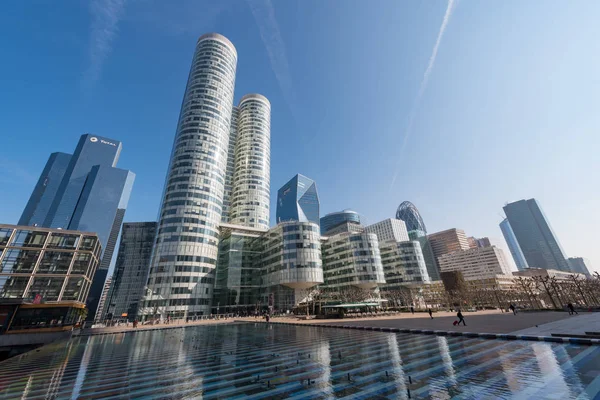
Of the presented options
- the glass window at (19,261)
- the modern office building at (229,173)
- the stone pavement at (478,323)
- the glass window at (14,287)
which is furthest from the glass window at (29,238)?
the modern office building at (229,173)

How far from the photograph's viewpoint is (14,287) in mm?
47031

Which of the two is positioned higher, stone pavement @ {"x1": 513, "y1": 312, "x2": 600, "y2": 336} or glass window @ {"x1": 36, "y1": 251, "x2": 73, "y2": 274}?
glass window @ {"x1": 36, "y1": 251, "x2": 73, "y2": 274}

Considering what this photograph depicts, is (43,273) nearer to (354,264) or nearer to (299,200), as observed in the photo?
(354,264)

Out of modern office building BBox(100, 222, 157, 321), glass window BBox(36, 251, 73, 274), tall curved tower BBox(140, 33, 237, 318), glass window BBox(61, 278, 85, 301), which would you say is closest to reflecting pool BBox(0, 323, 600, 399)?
glass window BBox(61, 278, 85, 301)

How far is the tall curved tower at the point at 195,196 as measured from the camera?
7112 cm

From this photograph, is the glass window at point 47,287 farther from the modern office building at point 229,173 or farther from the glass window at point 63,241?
the modern office building at point 229,173

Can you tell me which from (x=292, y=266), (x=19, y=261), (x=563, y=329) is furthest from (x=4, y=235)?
(x=563, y=329)

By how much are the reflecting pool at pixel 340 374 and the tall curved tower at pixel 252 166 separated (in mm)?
101846

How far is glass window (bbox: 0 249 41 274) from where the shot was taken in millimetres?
47656

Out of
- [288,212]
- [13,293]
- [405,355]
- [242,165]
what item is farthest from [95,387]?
[288,212]

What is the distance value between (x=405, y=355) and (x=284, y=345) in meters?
9.72

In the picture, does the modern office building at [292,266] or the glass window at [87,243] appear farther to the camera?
the modern office building at [292,266]

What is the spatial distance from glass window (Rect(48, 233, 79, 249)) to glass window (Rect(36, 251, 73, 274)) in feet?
4.97

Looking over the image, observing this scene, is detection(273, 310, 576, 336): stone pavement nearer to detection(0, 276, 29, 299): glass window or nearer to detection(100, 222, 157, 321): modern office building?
detection(0, 276, 29, 299): glass window
